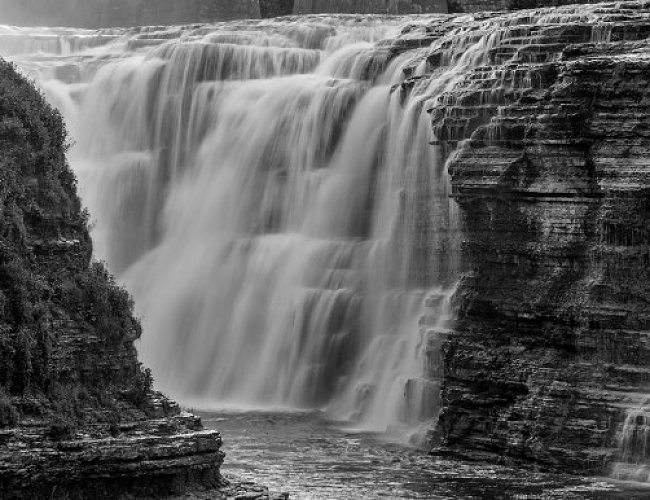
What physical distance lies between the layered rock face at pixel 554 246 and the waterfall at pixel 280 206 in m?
1.96

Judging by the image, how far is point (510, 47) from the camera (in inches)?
1764

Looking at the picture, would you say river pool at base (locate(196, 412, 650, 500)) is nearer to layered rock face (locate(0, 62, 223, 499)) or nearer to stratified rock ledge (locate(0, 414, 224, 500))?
stratified rock ledge (locate(0, 414, 224, 500))

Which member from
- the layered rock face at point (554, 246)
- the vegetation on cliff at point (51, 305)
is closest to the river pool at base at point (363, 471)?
the layered rock face at point (554, 246)

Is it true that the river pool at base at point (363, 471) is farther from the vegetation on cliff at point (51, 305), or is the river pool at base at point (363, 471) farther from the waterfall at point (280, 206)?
the vegetation on cliff at point (51, 305)

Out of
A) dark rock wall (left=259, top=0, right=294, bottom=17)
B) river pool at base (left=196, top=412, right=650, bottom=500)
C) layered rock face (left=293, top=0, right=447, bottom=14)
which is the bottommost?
river pool at base (left=196, top=412, right=650, bottom=500)

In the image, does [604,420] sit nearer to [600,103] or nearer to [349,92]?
[600,103]

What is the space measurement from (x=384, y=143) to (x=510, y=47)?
5859 mm

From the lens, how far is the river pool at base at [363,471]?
3672 centimetres

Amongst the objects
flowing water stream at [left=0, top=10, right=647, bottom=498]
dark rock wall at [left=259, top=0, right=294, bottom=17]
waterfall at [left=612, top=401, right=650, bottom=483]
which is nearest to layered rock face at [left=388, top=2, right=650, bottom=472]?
waterfall at [left=612, top=401, right=650, bottom=483]

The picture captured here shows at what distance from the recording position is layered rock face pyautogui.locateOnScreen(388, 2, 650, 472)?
1556 inches

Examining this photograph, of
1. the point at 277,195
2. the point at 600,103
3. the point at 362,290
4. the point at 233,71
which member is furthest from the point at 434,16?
the point at 600,103

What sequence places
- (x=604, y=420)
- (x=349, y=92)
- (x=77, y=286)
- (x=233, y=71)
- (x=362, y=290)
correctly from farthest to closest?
(x=233, y=71) → (x=349, y=92) → (x=362, y=290) → (x=604, y=420) → (x=77, y=286)

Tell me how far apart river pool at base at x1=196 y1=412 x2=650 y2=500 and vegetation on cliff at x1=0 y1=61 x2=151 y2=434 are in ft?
24.4

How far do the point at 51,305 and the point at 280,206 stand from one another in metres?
24.0
